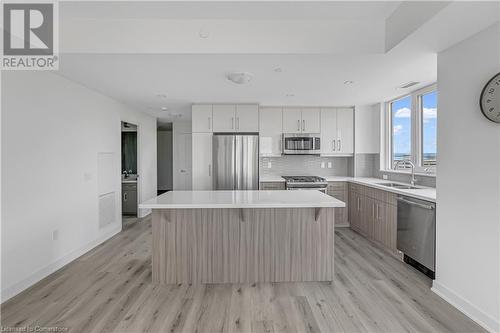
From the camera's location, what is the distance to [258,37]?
2414mm

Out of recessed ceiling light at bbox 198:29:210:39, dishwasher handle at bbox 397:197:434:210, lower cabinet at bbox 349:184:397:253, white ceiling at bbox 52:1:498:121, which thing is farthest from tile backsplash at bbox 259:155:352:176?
recessed ceiling light at bbox 198:29:210:39

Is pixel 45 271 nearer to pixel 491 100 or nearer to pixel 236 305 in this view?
pixel 236 305

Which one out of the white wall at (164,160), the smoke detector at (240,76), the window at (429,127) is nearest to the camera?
the smoke detector at (240,76)

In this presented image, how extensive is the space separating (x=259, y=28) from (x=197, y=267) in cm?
248

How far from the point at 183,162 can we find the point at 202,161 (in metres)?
2.89

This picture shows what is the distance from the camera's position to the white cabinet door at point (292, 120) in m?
5.04

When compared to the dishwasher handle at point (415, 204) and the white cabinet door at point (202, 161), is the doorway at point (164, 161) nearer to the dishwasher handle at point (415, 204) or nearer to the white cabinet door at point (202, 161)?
the white cabinet door at point (202, 161)

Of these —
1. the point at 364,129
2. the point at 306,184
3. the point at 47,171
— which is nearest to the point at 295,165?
the point at 306,184

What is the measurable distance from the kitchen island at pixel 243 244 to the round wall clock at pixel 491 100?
1.44 metres

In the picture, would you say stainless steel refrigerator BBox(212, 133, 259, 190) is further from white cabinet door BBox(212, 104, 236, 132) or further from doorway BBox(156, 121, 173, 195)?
doorway BBox(156, 121, 173, 195)

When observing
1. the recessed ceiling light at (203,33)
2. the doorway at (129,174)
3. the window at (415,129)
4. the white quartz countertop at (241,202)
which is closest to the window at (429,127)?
the window at (415,129)

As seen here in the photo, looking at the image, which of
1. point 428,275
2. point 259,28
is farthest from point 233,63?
point 428,275

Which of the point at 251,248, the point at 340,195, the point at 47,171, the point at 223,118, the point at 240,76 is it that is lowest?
the point at 251,248

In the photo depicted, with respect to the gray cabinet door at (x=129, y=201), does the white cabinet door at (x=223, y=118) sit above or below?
above
